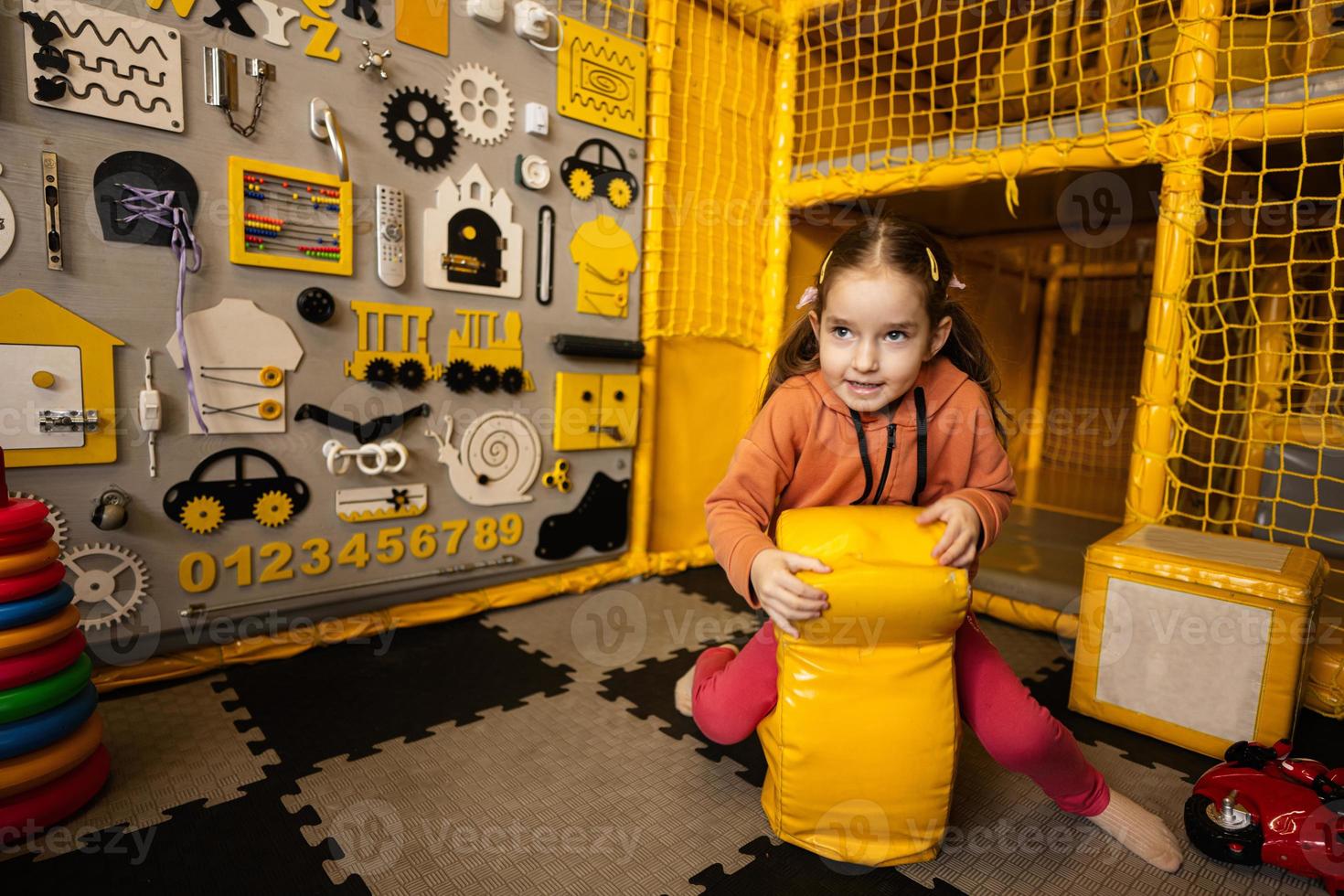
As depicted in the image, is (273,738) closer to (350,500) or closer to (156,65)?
(350,500)

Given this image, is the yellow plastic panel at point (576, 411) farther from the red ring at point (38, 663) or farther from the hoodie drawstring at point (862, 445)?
Result: the red ring at point (38, 663)

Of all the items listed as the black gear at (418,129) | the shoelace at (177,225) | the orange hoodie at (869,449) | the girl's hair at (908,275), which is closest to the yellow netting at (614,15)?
the black gear at (418,129)

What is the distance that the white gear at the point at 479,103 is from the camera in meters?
1.54

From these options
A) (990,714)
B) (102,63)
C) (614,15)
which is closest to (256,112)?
(102,63)

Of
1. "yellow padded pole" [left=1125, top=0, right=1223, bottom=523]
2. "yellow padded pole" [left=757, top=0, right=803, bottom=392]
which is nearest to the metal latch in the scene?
"yellow padded pole" [left=757, top=0, right=803, bottom=392]

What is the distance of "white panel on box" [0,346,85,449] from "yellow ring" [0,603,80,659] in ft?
1.17

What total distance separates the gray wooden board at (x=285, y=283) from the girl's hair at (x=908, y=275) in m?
0.81

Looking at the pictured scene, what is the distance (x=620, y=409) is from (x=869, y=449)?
0.97 m

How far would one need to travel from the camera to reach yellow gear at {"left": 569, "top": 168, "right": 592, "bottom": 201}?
1.75m

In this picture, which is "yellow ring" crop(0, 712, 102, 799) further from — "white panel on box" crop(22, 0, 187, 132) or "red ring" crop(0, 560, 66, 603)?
"white panel on box" crop(22, 0, 187, 132)

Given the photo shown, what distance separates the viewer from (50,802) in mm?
897

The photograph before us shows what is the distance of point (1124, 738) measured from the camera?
1.26m

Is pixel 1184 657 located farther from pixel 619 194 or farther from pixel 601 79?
pixel 601 79

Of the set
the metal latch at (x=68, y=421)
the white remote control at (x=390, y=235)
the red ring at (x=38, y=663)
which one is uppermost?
the white remote control at (x=390, y=235)
